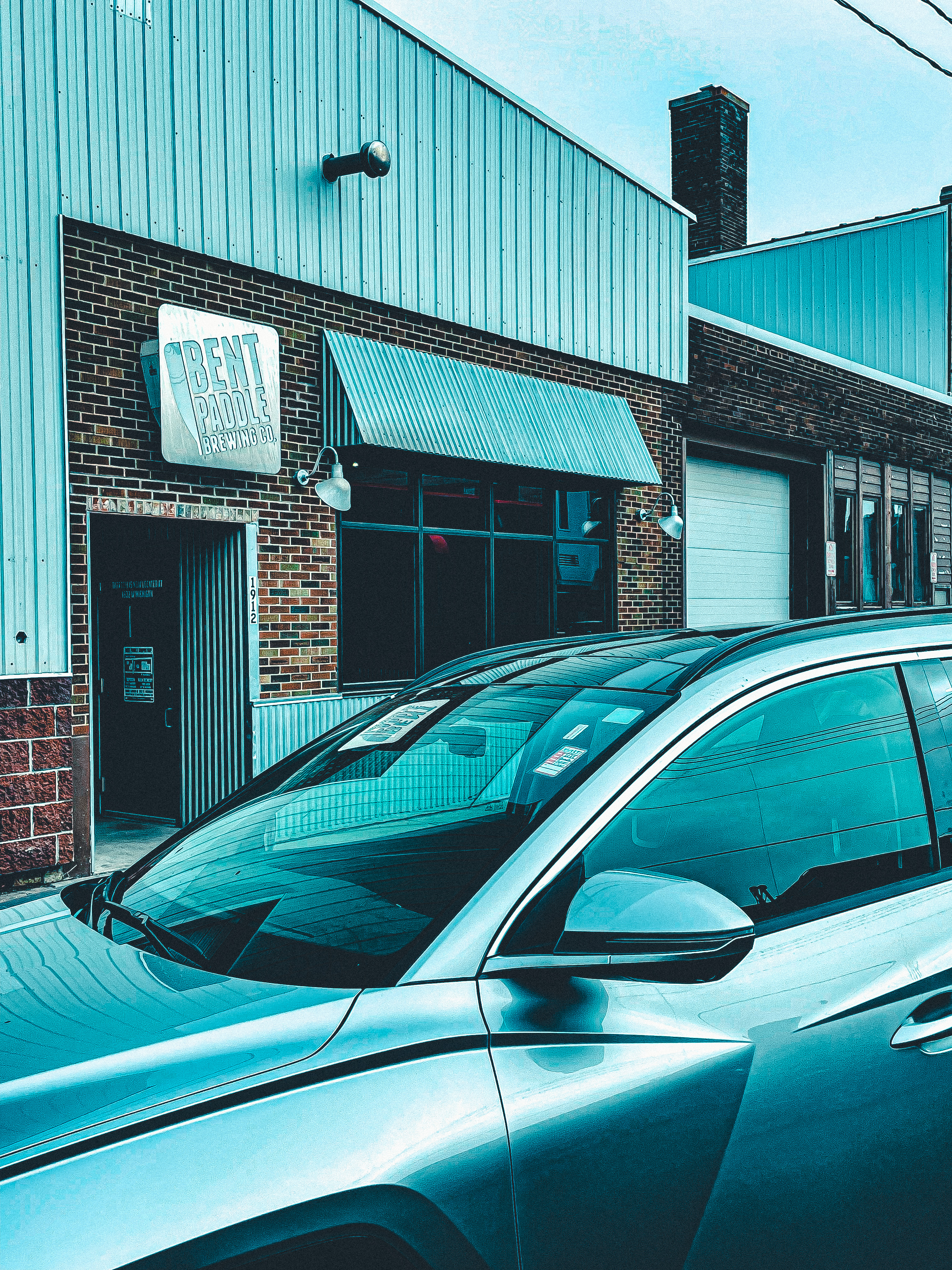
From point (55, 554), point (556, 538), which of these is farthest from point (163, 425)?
point (556, 538)

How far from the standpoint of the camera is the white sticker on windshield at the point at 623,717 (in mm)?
2389

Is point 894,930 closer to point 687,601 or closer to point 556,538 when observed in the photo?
point 556,538

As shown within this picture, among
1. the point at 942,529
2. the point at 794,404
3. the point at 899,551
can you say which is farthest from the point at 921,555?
the point at 794,404

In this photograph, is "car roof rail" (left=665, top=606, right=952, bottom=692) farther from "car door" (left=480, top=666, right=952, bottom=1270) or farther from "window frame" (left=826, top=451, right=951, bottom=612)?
"window frame" (left=826, top=451, right=951, bottom=612)

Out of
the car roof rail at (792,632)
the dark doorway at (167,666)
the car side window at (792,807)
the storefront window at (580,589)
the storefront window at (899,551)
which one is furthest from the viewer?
the storefront window at (899,551)

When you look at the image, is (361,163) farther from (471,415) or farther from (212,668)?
(212,668)

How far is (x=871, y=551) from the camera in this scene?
60.0 ft

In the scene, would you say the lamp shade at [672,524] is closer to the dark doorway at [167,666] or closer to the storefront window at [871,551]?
the dark doorway at [167,666]

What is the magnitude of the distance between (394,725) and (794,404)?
13.9m

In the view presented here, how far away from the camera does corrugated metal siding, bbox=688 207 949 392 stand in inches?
725

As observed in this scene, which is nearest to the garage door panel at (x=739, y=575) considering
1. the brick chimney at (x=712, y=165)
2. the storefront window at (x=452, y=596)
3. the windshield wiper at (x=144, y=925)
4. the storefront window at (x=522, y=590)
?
the storefront window at (x=522, y=590)

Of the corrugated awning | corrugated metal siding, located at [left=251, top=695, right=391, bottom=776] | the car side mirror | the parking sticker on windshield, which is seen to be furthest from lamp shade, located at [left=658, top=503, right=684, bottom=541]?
the car side mirror

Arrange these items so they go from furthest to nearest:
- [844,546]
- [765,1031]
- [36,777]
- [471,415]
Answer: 1. [844,546]
2. [471,415]
3. [36,777]
4. [765,1031]

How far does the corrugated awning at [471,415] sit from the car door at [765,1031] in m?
7.31
